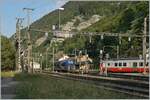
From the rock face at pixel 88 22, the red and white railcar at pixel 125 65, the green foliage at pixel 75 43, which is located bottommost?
the red and white railcar at pixel 125 65

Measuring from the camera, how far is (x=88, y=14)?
190250mm

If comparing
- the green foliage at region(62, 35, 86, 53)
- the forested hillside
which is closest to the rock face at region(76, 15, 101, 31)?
the forested hillside

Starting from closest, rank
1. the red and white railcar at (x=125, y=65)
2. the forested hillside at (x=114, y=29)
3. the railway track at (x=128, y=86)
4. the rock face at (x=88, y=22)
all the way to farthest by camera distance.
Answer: the railway track at (x=128, y=86) → the red and white railcar at (x=125, y=65) → the forested hillside at (x=114, y=29) → the rock face at (x=88, y=22)

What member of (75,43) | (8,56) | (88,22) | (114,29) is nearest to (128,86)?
(8,56)

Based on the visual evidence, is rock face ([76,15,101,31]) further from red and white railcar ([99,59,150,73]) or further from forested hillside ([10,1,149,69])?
red and white railcar ([99,59,150,73])

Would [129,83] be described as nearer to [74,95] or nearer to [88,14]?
[74,95]

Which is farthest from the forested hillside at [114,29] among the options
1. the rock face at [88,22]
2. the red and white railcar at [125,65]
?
the rock face at [88,22]

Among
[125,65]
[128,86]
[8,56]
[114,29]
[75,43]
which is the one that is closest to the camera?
[128,86]

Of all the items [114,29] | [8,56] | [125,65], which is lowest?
[125,65]

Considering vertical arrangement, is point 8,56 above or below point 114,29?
below

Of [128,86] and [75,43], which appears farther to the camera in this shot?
[75,43]

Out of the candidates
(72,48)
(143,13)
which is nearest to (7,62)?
(143,13)

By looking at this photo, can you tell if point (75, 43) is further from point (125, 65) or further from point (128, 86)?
point (128, 86)

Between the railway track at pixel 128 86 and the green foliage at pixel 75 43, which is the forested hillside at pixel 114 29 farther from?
the railway track at pixel 128 86
